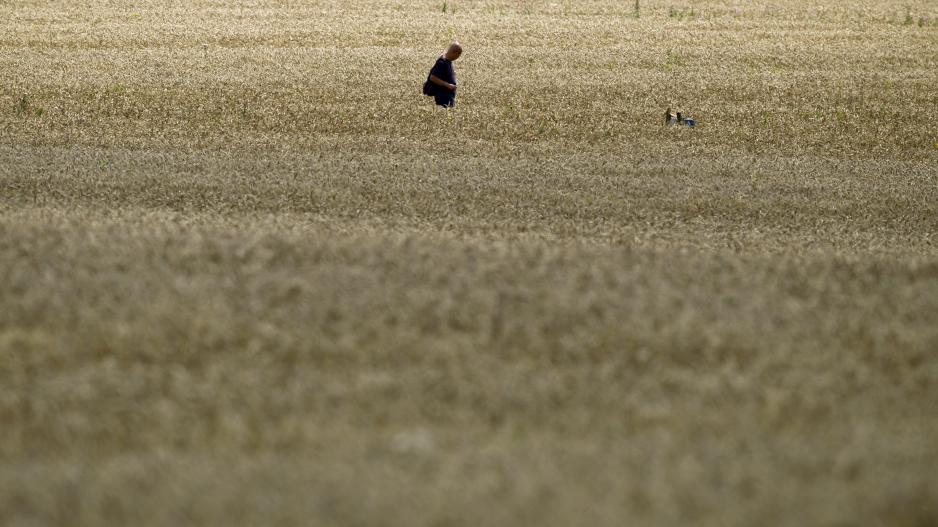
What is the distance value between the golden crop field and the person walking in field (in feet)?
7.04

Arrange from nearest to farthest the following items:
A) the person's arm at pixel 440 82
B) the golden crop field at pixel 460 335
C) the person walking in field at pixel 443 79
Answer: the golden crop field at pixel 460 335 < the person walking in field at pixel 443 79 < the person's arm at pixel 440 82

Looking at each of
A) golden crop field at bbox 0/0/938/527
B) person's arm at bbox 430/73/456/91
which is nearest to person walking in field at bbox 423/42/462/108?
person's arm at bbox 430/73/456/91

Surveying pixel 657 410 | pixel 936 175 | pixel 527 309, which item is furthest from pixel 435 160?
pixel 657 410

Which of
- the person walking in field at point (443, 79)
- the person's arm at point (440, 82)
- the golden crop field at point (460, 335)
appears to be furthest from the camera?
the person's arm at point (440, 82)

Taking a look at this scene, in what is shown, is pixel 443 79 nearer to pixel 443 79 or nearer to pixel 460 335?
pixel 443 79

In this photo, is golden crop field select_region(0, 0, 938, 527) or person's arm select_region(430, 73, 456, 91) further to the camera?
person's arm select_region(430, 73, 456, 91)

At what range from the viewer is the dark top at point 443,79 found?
639 inches

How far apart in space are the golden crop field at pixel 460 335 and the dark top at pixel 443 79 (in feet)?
7.15

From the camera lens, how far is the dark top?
16.2 metres

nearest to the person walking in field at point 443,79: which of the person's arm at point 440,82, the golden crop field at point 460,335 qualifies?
the person's arm at point 440,82

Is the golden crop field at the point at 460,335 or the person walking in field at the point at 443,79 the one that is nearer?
the golden crop field at the point at 460,335

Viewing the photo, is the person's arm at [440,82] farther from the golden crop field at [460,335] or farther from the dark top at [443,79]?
the golden crop field at [460,335]

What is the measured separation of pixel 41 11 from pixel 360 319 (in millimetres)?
27106

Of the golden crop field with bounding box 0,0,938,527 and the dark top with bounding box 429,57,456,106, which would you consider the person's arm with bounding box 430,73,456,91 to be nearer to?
the dark top with bounding box 429,57,456,106
